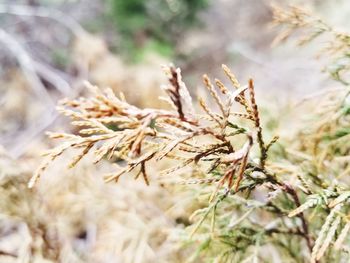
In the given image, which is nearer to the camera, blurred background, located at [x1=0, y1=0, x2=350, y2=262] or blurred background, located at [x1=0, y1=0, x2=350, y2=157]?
blurred background, located at [x1=0, y1=0, x2=350, y2=262]

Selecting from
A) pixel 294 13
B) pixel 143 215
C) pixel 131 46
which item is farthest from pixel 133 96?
pixel 294 13

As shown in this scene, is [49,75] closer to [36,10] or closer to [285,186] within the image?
[36,10]

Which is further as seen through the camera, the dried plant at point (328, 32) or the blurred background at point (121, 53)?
the blurred background at point (121, 53)

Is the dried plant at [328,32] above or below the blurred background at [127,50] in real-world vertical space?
below

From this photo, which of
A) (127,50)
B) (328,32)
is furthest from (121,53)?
Answer: (328,32)

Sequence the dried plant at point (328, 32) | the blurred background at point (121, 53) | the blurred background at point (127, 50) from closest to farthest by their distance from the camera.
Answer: the dried plant at point (328, 32) < the blurred background at point (121, 53) < the blurred background at point (127, 50)

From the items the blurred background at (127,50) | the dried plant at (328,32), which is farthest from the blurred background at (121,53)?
the dried plant at (328,32)

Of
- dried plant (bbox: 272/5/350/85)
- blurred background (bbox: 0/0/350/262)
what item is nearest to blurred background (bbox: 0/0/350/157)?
blurred background (bbox: 0/0/350/262)

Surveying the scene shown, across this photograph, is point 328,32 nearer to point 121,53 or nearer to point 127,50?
point 127,50

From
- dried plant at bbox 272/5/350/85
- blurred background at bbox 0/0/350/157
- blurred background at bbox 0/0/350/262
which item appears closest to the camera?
dried plant at bbox 272/5/350/85

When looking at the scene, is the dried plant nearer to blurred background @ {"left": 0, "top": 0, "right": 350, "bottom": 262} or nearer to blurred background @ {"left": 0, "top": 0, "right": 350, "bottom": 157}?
blurred background @ {"left": 0, "top": 0, "right": 350, "bottom": 262}

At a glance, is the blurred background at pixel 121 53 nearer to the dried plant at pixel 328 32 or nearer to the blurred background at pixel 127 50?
the blurred background at pixel 127 50
